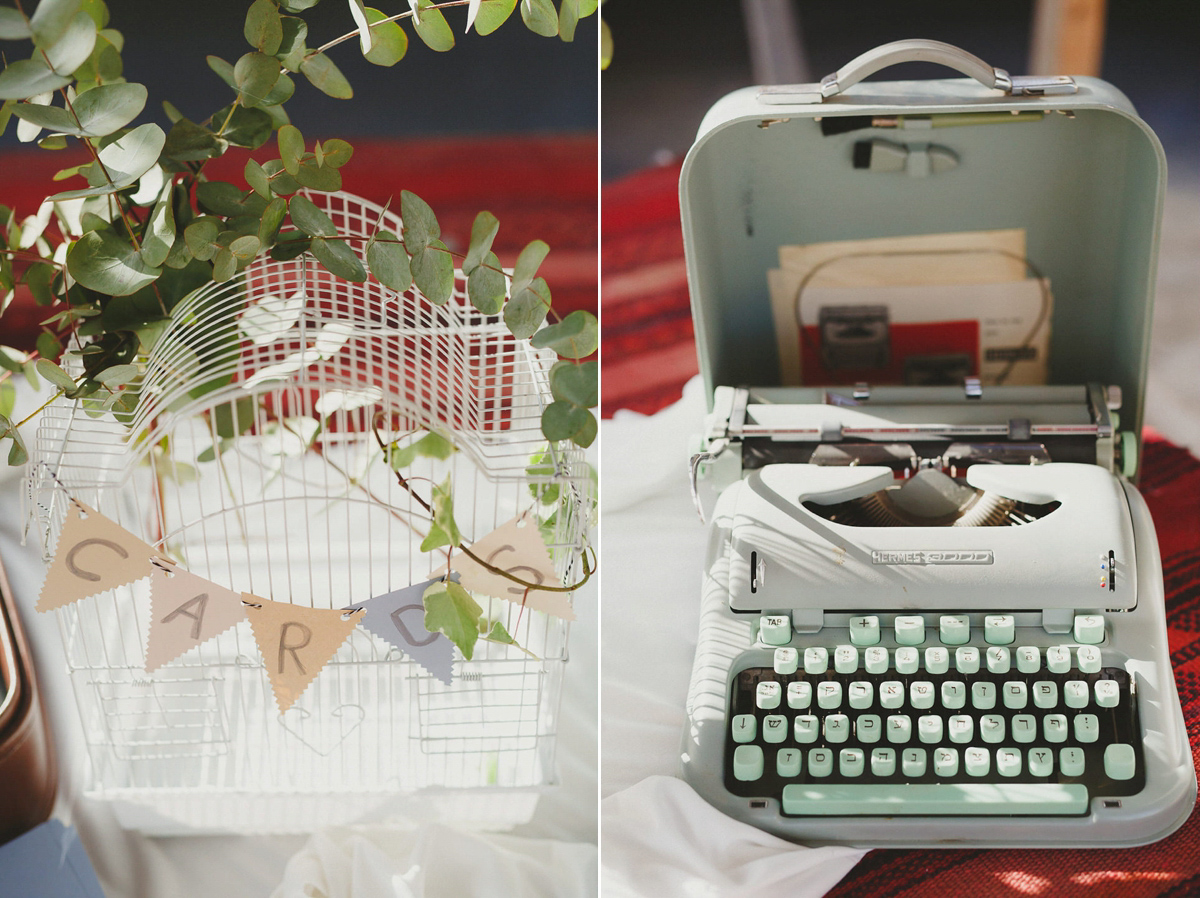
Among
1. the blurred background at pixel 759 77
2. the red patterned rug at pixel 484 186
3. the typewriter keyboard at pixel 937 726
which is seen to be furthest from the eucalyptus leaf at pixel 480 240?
the red patterned rug at pixel 484 186

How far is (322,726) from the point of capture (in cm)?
107

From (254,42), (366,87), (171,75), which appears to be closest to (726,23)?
(366,87)

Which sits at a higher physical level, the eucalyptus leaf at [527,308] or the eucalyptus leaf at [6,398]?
the eucalyptus leaf at [527,308]

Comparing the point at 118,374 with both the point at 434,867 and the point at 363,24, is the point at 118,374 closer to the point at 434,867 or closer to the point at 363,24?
the point at 363,24

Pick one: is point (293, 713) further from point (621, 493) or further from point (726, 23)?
point (726, 23)

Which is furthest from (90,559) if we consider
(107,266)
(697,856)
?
(697,856)

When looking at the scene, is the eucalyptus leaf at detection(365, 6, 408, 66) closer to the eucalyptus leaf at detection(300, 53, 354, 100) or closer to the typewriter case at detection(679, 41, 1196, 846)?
the eucalyptus leaf at detection(300, 53, 354, 100)

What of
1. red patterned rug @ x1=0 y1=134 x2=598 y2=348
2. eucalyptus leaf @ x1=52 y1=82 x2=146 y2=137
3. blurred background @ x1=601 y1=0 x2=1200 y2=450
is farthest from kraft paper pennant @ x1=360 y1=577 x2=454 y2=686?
red patterned rug @ x1=0 y1=134 x2=598 y2=348

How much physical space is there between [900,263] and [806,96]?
329 millimetres

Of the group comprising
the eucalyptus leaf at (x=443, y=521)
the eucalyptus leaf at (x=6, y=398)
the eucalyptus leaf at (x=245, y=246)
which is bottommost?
the eucalyptus leaf at (x=6, y=398)

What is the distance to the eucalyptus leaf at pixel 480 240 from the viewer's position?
0.77 metres

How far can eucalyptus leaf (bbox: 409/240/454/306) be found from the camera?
788 millimetres

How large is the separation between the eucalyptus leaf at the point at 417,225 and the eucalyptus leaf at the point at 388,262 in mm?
20

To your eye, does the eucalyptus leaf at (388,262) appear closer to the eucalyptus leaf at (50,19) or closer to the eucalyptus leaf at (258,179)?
the eucalyptus leaf at (258,179)
